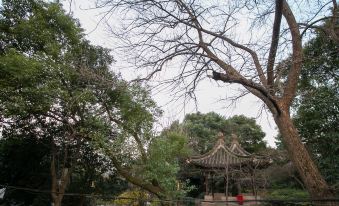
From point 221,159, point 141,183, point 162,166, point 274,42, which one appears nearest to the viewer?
point 274,42

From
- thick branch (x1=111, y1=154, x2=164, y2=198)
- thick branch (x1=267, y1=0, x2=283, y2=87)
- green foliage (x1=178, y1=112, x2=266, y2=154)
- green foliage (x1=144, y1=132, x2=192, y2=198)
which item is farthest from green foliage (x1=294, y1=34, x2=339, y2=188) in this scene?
green foliage (x1=178, y1=112, x2=266, y2=154)

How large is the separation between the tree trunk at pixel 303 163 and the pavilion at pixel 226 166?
361 inches

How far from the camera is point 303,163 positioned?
12.8 ft

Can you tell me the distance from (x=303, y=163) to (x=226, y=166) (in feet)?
32.9

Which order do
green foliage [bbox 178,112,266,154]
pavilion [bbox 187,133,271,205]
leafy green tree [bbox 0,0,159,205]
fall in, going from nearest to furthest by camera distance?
1. leafy green tree [bbox 0,0,159,205]
2. pavilion [bbox 187,133,271,205]
3. green foliage [bbox 178,112,266,154]

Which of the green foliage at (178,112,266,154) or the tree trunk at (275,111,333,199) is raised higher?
the green foliage at (178,112,266,154)

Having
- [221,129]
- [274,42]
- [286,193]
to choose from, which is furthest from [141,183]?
[221,129]

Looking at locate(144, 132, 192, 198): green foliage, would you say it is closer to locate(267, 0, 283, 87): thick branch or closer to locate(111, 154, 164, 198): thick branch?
locate(111, 154, 164, 198): thick branch

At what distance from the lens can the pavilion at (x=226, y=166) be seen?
1334cm

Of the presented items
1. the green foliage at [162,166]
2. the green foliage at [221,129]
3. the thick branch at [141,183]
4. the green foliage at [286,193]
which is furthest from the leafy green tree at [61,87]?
the green foliage at [221,129]

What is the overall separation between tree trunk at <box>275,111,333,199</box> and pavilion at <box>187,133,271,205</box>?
361 inches

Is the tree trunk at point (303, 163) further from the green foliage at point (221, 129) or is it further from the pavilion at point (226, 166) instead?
the green foliage at point (221, 129)

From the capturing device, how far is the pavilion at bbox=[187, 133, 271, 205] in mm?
13344

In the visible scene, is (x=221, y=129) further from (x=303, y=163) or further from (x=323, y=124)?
(x=303, y=163)
